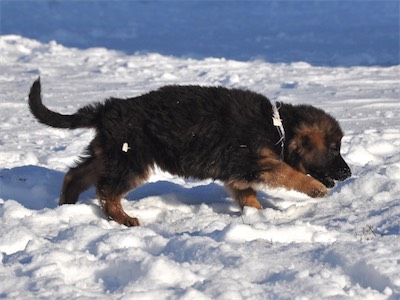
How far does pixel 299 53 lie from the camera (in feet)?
48.7

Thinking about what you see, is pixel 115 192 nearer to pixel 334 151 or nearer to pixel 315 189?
pixel 315 189

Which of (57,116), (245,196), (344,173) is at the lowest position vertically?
(245,196)

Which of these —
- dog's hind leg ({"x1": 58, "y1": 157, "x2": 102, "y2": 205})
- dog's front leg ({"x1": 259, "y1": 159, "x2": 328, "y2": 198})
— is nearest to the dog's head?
dog's front leg ({"x1": 259, "y1": 159, "x2": 328, "y2": 198})

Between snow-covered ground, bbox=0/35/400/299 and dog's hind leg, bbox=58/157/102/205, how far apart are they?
3.5 inches

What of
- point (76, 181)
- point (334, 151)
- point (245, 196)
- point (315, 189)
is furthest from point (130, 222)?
point (334, 151)

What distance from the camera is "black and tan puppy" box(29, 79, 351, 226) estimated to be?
4.75 meters

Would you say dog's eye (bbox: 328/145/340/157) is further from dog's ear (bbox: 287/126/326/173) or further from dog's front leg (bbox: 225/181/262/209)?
dog's front leg (bbox: 225/181/262/209)

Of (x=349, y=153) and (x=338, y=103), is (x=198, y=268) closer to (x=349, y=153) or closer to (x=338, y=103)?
(x=349, y=153)

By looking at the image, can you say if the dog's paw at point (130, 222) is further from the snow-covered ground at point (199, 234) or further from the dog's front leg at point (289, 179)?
the dog's front leg at point (289, 179)

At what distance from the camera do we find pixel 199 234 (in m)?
4.13

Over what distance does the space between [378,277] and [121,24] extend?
58.7ft

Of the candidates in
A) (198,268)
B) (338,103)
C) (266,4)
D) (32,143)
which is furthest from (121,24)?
(198,268)

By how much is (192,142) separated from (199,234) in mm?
861

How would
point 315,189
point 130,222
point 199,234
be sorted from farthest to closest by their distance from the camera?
point 315,189
point 130,222
point 199,234
